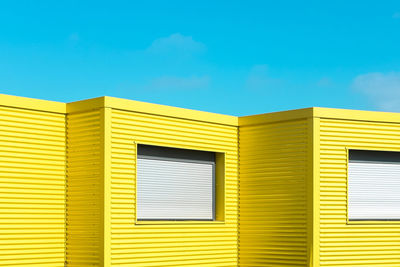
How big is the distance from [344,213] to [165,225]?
4.27 metres

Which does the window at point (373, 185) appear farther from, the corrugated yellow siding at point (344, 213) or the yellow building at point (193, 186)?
the corrugated yellow siding at point (344, 213)

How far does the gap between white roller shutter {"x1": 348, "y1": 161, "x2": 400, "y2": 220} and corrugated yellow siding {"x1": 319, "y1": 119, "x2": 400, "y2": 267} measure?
0.31 meters

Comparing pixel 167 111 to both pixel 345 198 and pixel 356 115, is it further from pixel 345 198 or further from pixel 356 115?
pixel 345 198

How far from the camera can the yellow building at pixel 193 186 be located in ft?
46.7

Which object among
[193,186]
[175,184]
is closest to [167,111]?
[175,184]

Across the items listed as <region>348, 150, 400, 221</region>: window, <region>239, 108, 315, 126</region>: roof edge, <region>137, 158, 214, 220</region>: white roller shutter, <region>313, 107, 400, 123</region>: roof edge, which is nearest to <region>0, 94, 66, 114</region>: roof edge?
<region>137, 158, 214, 220</region>: white roller shutter

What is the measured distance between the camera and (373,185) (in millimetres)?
16672

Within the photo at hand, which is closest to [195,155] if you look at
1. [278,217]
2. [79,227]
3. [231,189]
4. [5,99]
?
[231,189]

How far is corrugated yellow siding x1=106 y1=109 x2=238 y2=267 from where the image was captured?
1444cm

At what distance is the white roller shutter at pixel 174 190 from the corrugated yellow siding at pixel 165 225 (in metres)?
0.38

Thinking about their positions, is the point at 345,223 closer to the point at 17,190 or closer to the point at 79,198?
the point at 79,198

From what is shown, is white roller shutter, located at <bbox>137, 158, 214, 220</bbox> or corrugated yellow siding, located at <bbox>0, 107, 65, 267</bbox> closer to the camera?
corrugated yellow siding, located at <bbox>0, 107, 65, 267</bbox>

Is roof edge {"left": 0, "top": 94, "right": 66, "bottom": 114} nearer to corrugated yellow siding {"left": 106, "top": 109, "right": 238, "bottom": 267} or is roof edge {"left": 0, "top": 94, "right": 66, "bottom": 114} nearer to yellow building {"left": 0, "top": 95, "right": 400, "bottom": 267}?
yellow building {"left": 0, "top": 95, "right": 400, "bottom": 267}

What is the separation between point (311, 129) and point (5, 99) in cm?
694
